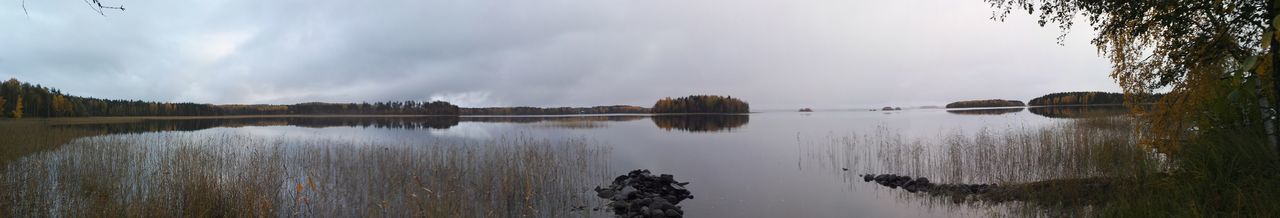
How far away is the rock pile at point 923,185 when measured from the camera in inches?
417

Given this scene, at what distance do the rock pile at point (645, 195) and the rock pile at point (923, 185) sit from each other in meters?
4.69

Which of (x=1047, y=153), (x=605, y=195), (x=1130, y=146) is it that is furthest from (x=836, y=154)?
(x=605, y=195)

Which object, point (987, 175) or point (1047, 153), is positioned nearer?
point (987, 175)

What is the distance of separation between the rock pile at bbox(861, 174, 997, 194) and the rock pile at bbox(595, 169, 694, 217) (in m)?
4.69

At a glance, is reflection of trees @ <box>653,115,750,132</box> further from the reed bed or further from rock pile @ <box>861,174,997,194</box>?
rock pile @ <box>861,174,997,194</box>

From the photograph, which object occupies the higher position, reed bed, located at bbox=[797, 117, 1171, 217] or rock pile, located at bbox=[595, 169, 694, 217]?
reed bed, located at bbox=[797, 117, 1171, 217]

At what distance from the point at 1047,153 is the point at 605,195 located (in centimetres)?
1115

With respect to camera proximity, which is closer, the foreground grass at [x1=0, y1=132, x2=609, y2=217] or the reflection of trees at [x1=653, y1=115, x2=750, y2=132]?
the foreground grass at [x1=0, y1=132, x2=609, y2=217]

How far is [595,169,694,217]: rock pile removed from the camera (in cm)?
948

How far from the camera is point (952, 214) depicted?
920cm

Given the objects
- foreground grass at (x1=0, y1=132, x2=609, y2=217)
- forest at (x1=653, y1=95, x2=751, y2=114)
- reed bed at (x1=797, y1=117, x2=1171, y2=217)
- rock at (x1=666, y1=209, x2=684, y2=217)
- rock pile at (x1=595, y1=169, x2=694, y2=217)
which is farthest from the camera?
forest at (x1=653, y1=95, x2=751, y2=114)

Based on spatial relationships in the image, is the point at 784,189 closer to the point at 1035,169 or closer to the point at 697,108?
the point at 1035,169

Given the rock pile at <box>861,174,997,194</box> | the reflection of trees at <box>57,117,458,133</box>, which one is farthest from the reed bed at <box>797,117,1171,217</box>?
the reflection of trees at <box>57,117,458,133</box>

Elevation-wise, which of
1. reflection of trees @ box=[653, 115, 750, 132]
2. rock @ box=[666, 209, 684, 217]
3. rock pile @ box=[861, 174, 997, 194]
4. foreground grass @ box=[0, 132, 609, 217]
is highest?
reflection of trees @ box=[653, 115, 750, 132]
